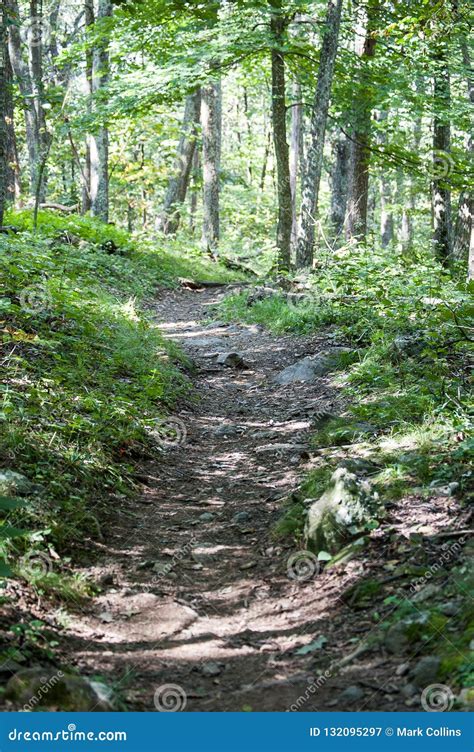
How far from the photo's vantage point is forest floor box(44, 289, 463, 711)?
3.08m

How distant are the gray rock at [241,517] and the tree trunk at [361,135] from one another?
25.7ft

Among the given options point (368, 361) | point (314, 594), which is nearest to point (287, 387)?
point (368, 361)

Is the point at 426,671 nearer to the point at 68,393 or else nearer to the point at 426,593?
the point at 426,593

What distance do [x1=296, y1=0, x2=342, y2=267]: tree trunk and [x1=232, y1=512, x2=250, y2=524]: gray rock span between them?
774 centimetres

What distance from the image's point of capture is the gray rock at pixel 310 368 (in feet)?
28.3

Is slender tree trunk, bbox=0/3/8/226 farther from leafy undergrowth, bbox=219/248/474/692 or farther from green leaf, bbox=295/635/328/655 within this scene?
green leaf, bbox=295/635/328/655

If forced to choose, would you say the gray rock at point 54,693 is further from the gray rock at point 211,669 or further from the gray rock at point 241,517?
the gray rock at point 241,517

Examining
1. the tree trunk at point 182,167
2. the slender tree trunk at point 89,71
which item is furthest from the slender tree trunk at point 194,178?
the slender tree trunk at point 89,71

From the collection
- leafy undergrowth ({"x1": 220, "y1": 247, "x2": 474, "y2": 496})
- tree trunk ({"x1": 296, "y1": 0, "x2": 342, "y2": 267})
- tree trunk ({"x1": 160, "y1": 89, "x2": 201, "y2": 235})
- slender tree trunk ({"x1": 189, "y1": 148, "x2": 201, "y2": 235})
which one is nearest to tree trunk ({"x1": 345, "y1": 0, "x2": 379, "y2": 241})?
tree trunk ({"x1": 296, "y1": 0, "x2": 342, "y2": 267})

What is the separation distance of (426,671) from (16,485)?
8.99 feet

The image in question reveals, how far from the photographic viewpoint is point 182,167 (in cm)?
2306

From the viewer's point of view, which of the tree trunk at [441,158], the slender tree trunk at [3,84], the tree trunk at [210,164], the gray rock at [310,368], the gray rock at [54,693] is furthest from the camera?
the tree trunk at [210,164]

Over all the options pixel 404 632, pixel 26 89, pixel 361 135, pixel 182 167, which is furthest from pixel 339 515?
pixel 26 89
